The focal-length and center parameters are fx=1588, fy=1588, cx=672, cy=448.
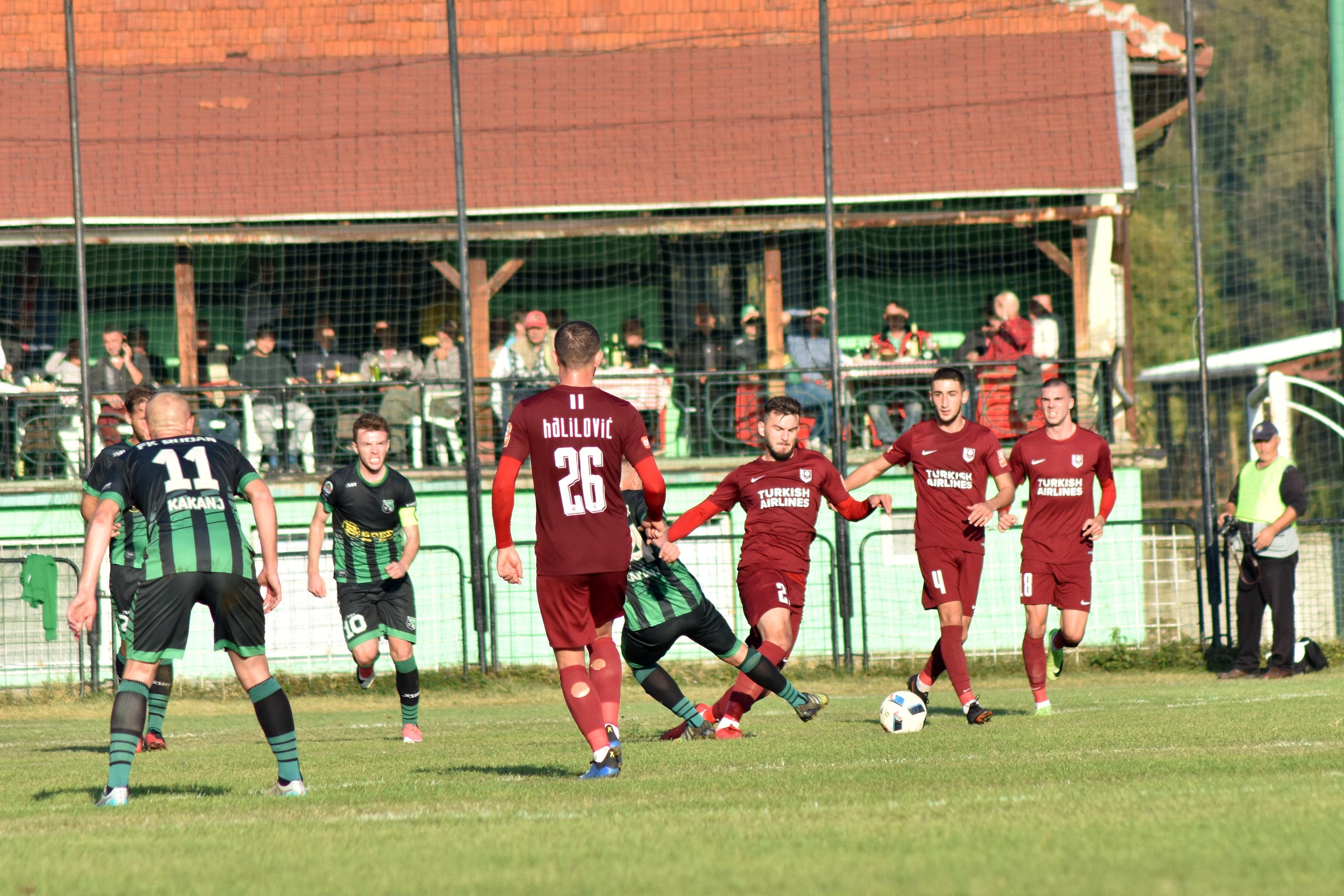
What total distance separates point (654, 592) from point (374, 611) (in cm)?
293

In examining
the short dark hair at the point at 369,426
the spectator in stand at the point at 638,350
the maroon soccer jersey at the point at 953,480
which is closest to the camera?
the maroon soccer jersey at the point at 953,480

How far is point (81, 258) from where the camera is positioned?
1554 cm

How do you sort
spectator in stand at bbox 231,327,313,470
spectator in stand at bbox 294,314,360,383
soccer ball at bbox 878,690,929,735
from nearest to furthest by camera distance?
soccer ball at bbox 878,690,929,735
spectator in stand at bbox 231,327,313,470
spectator in stand at bbox 294,314,360,383

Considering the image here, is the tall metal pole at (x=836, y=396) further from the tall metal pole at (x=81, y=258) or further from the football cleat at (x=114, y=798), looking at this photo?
the football cleat at (x=114, y=798)

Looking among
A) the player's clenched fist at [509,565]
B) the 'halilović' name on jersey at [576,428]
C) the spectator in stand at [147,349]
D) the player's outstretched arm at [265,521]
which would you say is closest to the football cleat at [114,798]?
the player's outstretched arm at [265,521]

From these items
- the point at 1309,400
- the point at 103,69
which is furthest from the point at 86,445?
the point at 1309,400

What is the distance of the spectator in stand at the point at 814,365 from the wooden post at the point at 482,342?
3443 mm

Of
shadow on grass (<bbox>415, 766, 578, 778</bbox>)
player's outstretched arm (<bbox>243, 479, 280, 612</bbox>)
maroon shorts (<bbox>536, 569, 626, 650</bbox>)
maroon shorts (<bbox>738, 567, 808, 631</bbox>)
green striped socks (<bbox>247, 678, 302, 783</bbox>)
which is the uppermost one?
player's outstretched arm (<bbox>243, 479, 280, 612</bbox>)

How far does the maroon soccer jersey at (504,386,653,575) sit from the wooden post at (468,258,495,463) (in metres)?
11.0

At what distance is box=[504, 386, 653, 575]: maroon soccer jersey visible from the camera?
6.98 metres

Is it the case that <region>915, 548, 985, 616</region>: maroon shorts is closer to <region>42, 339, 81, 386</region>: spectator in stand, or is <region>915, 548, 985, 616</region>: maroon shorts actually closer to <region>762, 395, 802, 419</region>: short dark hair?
<region>762, 395, 802, 419</region>: short dark hair

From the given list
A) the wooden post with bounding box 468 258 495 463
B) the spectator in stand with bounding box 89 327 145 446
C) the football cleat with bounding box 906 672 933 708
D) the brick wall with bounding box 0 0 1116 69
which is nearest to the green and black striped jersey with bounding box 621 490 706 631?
the football cleat with bounding box 906 672 933 708

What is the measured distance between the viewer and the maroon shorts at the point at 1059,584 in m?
10.9

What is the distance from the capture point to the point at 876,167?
62.9 feet
